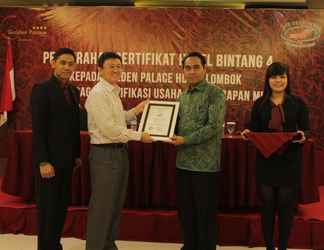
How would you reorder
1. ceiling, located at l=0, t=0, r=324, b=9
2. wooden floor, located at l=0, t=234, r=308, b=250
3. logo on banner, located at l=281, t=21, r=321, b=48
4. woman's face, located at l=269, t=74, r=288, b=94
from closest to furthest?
woman's face, located at l=269, t=74, r=288, b=94
wooden floor, located at l=0, t=234, r=308, b=250
logo on banner, located at l=281, t=21, r=321, b=48
ceiling, located at l=0, t=0, r=324, b=9

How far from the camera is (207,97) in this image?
269cm

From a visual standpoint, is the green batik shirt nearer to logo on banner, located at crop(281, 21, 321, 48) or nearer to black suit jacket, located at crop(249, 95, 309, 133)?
black suit jacket, located at crop(249, 95, 309, 133)

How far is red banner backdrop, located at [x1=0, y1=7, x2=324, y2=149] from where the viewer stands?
199 inches

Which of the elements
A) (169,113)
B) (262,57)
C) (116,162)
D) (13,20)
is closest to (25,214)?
(116,162)

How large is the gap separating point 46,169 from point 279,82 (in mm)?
1490

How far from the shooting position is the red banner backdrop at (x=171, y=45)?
505 centimetres

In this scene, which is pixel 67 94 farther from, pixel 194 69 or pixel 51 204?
pixel 194 69

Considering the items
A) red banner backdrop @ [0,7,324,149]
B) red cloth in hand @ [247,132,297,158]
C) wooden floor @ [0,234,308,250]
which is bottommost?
wooden floor @ [0,234,308,250]

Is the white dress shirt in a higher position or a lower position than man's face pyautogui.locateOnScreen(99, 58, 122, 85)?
lower

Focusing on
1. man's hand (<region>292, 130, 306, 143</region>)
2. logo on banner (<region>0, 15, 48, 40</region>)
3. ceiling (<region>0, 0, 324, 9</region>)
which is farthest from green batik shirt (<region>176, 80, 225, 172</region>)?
logo on banner (<region>0, 15, 48, 40</region>)

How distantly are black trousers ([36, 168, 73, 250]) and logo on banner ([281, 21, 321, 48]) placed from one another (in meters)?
3.34

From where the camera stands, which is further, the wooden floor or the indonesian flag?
the indonesian flag

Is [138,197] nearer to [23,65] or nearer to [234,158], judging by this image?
[234,158]

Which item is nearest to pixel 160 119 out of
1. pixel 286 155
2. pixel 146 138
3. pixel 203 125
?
pixel 146 138
